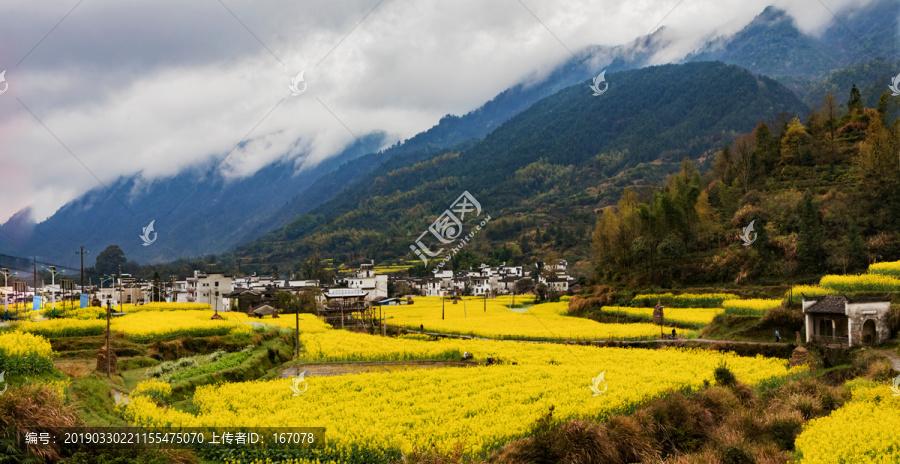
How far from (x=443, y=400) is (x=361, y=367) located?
9299 millimetres

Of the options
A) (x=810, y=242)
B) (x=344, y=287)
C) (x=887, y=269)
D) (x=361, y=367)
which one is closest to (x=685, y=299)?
(x=810, y=242)

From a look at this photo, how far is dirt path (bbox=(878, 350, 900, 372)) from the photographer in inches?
733

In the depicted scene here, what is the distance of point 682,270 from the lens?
163 feet

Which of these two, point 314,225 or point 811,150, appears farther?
point 314,225

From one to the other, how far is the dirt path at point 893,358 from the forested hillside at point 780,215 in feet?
65.5

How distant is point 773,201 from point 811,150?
10840mm

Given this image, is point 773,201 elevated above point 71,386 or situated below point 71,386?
above

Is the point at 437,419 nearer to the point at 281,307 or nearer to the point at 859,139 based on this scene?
the point at 281,307

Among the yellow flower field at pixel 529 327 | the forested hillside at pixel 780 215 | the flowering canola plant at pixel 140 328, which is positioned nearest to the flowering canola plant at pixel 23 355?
the flowering canola plant at pixel 140 328

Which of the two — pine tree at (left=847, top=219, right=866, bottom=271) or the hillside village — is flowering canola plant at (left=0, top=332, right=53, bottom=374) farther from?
pine tree at (left=847, top=219, right=866, bottom=271)

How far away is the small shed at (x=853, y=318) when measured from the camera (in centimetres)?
A: 2258

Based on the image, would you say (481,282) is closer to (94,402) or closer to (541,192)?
(94,402)

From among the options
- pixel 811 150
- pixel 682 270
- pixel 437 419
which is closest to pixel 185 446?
pixel 437 419

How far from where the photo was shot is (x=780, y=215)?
1789 inches
